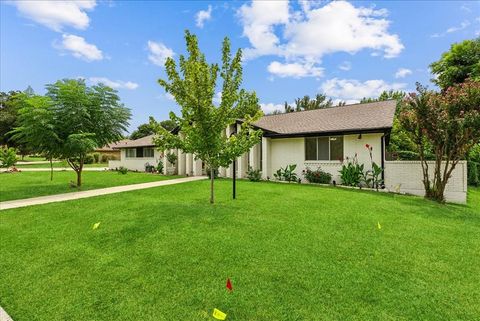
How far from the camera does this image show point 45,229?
628cm

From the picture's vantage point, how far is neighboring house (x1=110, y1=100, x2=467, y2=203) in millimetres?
12297

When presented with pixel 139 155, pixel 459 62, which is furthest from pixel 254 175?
pixel 459 62

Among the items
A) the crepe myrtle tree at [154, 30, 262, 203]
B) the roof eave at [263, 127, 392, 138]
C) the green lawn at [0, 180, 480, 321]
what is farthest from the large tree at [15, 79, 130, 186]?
the roof eave at [263, 127, 392, 138]

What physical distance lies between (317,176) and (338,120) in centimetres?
390

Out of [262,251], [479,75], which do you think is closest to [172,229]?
[262,251]

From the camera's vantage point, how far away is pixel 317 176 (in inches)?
592

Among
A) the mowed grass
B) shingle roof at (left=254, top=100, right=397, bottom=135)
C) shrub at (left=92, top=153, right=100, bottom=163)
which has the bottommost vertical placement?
the mowed grass

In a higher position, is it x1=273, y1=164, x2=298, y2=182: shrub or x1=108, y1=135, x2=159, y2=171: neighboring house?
x1=108, y1=135, x2=159, y2=171: neighboring house

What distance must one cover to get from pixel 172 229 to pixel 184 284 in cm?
234

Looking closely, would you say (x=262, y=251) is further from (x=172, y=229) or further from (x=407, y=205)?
(x=407, y=205)

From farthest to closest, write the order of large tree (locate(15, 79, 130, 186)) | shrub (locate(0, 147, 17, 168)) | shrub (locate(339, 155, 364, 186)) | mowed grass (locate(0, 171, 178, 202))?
1. shrub (locate(0, 147, 17, 168))
2. shrub (locate(339, 155, 364, 186))
3. large tree (locate(15, 79, 130, 186))
4. mowed grass (locate(0, 171, 178, 202))

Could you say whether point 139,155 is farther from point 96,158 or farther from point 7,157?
point 96,158

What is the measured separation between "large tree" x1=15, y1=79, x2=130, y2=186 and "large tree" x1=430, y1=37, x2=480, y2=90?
2576 centimetres

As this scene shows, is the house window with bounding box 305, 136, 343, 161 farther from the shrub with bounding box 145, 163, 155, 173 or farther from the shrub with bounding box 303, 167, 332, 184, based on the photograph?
the shrub with bounding box 145, 163, 155, 173
